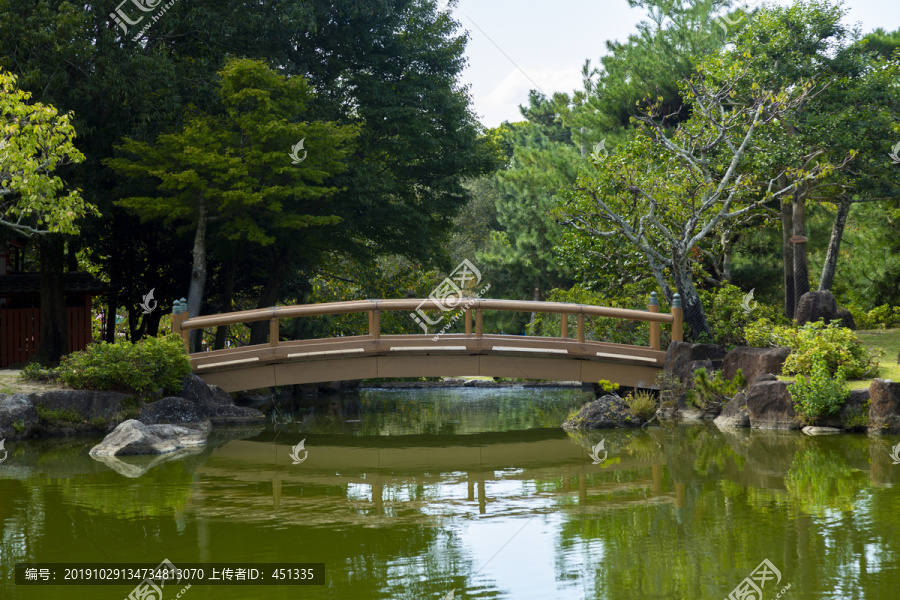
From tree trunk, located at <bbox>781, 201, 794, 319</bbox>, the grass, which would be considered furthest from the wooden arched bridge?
tree trunk, located at <bbox>781, 201, 794, 319</bbox>

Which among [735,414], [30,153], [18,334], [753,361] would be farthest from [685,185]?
[18,334]

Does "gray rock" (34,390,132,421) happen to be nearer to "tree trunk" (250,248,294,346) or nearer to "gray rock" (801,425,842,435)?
"tree trunk" (250,248,294,346)

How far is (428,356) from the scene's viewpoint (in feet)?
44.9

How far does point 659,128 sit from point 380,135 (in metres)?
7.59

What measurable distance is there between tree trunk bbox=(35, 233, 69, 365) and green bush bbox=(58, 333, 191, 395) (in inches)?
143

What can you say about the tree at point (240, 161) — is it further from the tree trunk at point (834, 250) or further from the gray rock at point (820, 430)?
the tree trunk at point (834, 250)

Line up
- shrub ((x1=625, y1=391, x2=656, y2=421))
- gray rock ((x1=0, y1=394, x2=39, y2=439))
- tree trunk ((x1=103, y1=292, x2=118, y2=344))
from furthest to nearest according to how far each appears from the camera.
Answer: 1. tree trunk ((x1=103, y1=292, x2=118, y2=344))
2. shrub ((x1=625, y1=391, x2=656, y2=421))
3. gray rock ((x1=0, y1=394, x2=39, y2=439))

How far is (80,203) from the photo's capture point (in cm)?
1196

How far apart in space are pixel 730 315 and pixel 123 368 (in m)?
9.66

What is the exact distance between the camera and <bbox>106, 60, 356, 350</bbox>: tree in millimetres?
14711

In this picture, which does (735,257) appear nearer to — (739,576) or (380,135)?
(380,135)

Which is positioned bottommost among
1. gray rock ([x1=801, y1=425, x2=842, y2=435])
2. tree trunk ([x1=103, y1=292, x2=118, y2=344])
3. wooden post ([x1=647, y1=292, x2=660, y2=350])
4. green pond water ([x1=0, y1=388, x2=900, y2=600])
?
green pond water ([x1=0, y1=388, x2=900, y2=600])

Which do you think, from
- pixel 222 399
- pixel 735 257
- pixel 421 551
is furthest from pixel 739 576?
pixel 735 257

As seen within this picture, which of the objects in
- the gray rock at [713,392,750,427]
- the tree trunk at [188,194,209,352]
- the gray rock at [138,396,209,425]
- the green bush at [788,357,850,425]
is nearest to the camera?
the green bush at [788,357,850,425]
